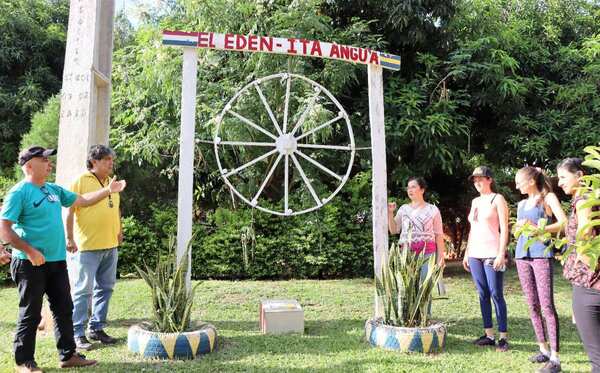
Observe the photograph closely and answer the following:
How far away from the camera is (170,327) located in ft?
11.4

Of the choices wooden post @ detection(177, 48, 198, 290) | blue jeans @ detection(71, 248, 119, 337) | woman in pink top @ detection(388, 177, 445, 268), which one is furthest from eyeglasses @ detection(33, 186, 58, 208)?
woman in pink top @ detection(388, 177, 445, 268)

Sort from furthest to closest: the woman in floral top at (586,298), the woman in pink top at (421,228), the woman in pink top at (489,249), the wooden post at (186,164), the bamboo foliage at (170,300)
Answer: the woman in pink top at (421,228) → the wooden post at (186,164) → the woman in pink top at (489,249) → the bamboo foliage at (170,300) → the woman in floral top at (586,298)

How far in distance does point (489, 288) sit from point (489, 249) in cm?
31

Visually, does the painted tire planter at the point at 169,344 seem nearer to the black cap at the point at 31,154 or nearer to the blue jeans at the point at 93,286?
the blue jeans at the point at 93,286

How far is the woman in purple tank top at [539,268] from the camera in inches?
126

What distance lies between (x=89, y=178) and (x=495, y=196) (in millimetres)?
3084

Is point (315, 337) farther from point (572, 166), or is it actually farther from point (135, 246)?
point (135, 246)

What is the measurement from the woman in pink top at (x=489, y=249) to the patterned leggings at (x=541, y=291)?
21 cm

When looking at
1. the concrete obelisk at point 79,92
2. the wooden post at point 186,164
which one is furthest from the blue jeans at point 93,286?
the concrete obelisk at point 79,92

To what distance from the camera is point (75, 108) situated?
427 centimetres

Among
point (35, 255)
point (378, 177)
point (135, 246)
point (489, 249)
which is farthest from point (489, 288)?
point (135, 246)

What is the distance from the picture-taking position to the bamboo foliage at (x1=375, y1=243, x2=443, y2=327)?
364 cm

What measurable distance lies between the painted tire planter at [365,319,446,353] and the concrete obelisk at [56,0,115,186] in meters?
2.86

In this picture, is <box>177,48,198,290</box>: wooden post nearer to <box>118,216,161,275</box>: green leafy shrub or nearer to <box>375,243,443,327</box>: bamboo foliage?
<box>375,243,443,327</box>: bamboo foliage
